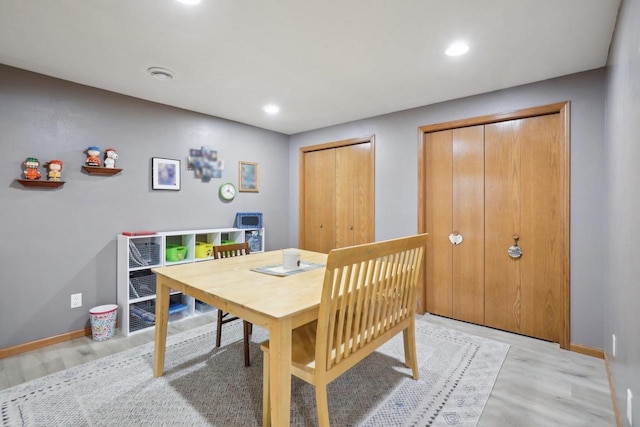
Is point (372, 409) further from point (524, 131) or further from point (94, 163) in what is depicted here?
point (94, 163)

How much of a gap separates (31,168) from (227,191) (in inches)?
70.4

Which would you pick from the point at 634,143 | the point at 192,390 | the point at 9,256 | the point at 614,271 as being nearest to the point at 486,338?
the point at 614,271

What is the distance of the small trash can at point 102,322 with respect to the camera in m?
2.60

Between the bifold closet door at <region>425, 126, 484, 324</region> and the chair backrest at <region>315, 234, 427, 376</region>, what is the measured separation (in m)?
1.34

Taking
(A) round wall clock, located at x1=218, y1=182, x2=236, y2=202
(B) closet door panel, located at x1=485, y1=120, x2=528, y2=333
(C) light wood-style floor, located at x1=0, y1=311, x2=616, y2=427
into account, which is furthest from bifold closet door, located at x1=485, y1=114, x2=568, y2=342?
(A) round wall clock, located at x1=218, y1=182, x2=236, y2=202

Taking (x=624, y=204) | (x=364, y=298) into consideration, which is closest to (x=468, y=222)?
(x=624, y=204)

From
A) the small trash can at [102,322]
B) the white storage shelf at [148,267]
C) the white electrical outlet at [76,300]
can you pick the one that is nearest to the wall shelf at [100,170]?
the white storage shelf at [148,267]

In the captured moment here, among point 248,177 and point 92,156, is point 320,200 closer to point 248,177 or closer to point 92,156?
point 248,177

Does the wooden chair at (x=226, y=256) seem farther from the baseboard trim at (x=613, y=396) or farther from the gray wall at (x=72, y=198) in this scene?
the baseboard trim at (x=613, y=396)

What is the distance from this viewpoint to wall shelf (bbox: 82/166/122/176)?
8.83ft

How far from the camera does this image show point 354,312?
1627 millimetres

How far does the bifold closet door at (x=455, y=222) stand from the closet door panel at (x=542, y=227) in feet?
1.20

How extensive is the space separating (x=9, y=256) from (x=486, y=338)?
4003 millimetres

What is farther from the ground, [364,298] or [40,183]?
[40,183]
